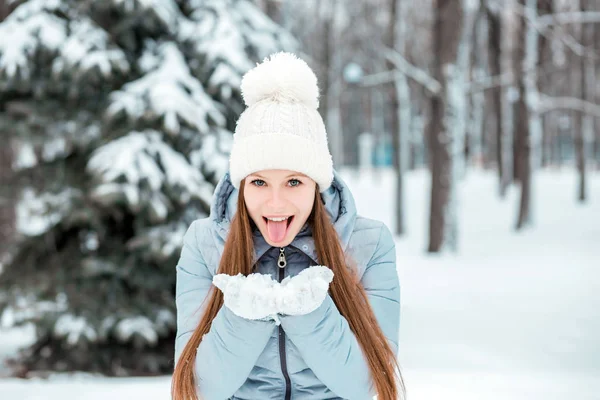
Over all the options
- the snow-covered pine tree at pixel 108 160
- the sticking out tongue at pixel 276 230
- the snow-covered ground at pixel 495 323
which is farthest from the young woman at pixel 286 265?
the snow-covered pine tree at pixel 108 160

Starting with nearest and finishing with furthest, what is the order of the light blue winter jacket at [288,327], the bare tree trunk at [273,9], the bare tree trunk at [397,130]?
the light blue winter jacket at [288,327]
the bare tree trunk at [397,130]
the bare tree trunk at [273,9]

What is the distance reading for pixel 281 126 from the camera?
1.89 m

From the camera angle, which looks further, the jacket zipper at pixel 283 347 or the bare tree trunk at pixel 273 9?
the bare tree trunk at pixel 273 9

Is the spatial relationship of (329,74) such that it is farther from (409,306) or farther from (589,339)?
(589,339)

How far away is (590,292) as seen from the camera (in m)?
9.14

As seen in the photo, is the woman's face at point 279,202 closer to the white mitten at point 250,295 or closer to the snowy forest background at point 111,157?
the white mitten at point 250,295

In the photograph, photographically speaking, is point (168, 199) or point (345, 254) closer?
point (345, 254)

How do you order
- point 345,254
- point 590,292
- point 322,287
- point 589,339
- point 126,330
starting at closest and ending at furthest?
1. point 322,287
2. point 345,254
3. point 126,330
4. point 589,339
5. point 590,292

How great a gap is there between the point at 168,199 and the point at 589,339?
174 inches

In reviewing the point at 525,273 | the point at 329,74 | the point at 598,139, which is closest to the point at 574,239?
the point at 525,273

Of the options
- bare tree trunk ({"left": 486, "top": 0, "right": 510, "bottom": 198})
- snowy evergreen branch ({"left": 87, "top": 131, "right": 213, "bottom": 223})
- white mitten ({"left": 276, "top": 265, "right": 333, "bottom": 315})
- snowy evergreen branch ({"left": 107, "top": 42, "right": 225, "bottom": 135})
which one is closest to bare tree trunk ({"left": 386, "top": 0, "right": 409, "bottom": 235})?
bare tree trunk ({"left": 486, "top": 0, "right": 510, "bottom": 198})

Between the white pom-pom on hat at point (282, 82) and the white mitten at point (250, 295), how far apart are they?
57 centimetres

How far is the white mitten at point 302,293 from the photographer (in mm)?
1585

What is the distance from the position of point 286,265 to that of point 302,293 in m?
0.36
